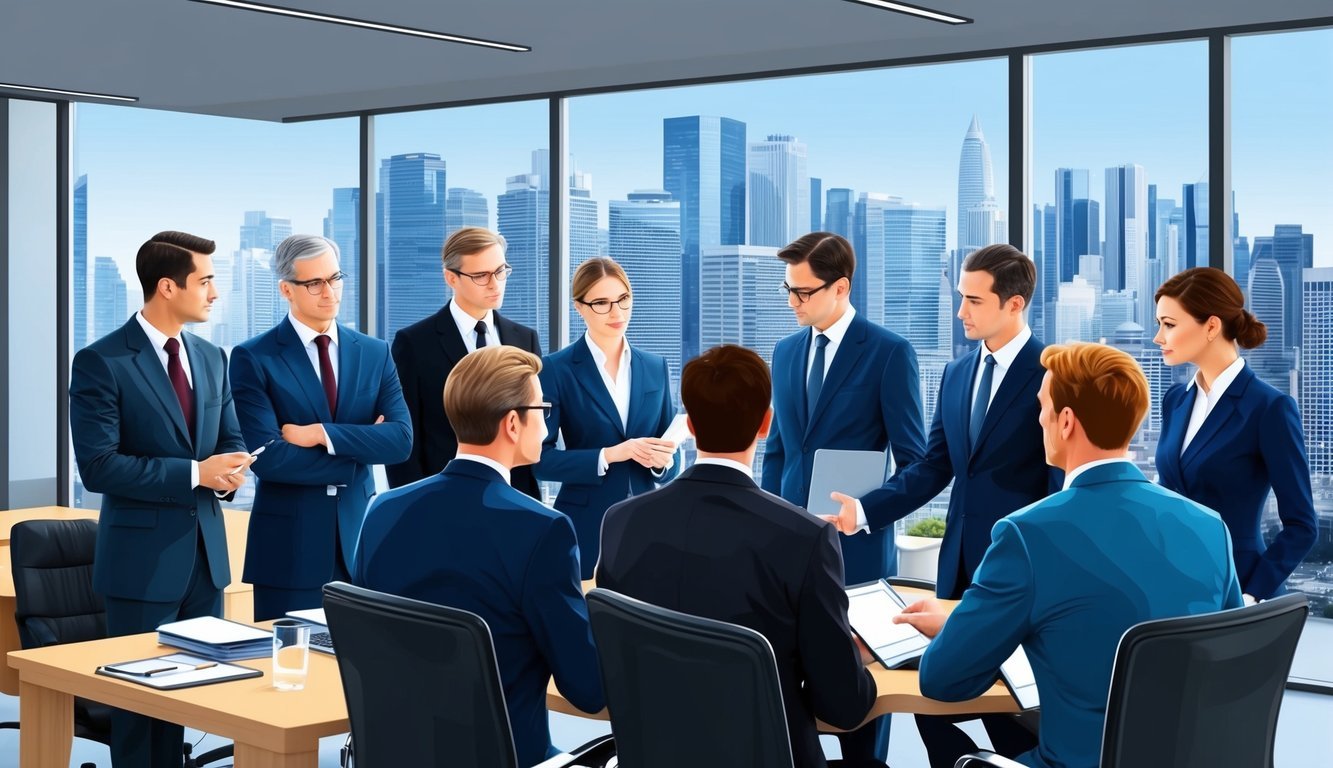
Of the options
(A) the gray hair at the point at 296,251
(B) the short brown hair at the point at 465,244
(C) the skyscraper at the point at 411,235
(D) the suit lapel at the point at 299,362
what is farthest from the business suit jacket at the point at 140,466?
(C) the skyscraper at the point at 411,235

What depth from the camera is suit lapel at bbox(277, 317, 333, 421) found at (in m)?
4.30

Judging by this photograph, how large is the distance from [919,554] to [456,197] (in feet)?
12.7

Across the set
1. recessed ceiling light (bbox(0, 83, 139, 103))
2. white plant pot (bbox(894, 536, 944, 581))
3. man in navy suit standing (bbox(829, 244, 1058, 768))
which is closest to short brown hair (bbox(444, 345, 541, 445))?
man in navy suit standing (bbox(829, 244, 1058, 768))

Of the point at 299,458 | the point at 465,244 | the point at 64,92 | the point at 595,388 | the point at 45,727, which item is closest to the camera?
the point at 45,727

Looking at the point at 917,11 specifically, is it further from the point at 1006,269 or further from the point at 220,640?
the point at 220,640

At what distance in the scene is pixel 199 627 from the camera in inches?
135

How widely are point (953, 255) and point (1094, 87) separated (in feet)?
3.55

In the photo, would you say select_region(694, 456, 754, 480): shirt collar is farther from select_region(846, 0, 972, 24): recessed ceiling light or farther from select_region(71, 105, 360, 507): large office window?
select_region(71, 105, 360, 507): large office window

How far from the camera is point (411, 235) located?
357 inches

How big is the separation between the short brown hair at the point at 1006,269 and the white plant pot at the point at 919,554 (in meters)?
3.07

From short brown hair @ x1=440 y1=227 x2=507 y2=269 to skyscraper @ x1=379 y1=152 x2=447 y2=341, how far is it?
4.20 metres

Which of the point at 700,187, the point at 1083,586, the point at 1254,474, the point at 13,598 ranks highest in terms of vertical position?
the point at 700,187

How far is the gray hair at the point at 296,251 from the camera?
14.1 ft

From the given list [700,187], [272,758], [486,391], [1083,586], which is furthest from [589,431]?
[700,187]
